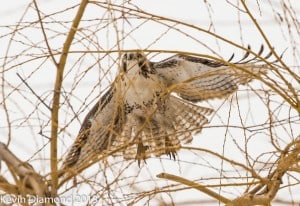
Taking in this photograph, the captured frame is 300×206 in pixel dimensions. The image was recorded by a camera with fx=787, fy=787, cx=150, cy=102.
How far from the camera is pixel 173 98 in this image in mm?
6008

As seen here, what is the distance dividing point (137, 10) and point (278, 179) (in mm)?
885

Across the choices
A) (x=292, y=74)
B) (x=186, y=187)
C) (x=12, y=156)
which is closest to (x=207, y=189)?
(x=186, y=187)

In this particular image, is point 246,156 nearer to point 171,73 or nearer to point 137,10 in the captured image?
point 137,10

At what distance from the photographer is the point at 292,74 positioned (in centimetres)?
308

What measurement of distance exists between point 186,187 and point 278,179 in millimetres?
402

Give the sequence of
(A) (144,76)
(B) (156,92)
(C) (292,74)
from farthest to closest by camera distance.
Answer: (A) (144,76) → (B) (156,92) → (C) (292,74)

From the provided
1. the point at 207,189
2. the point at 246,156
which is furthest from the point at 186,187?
the point at 246,156

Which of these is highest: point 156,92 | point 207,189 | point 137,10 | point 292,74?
point 156,92

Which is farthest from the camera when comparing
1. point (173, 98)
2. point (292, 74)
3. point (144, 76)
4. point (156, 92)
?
point (173, 98)

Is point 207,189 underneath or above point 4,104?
underneath

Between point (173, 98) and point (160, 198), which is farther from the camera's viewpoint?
point (173, 98)

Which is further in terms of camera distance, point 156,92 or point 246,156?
point 156,92

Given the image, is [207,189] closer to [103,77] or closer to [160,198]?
[160,198]

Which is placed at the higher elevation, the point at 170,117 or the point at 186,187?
the point at 170,117
